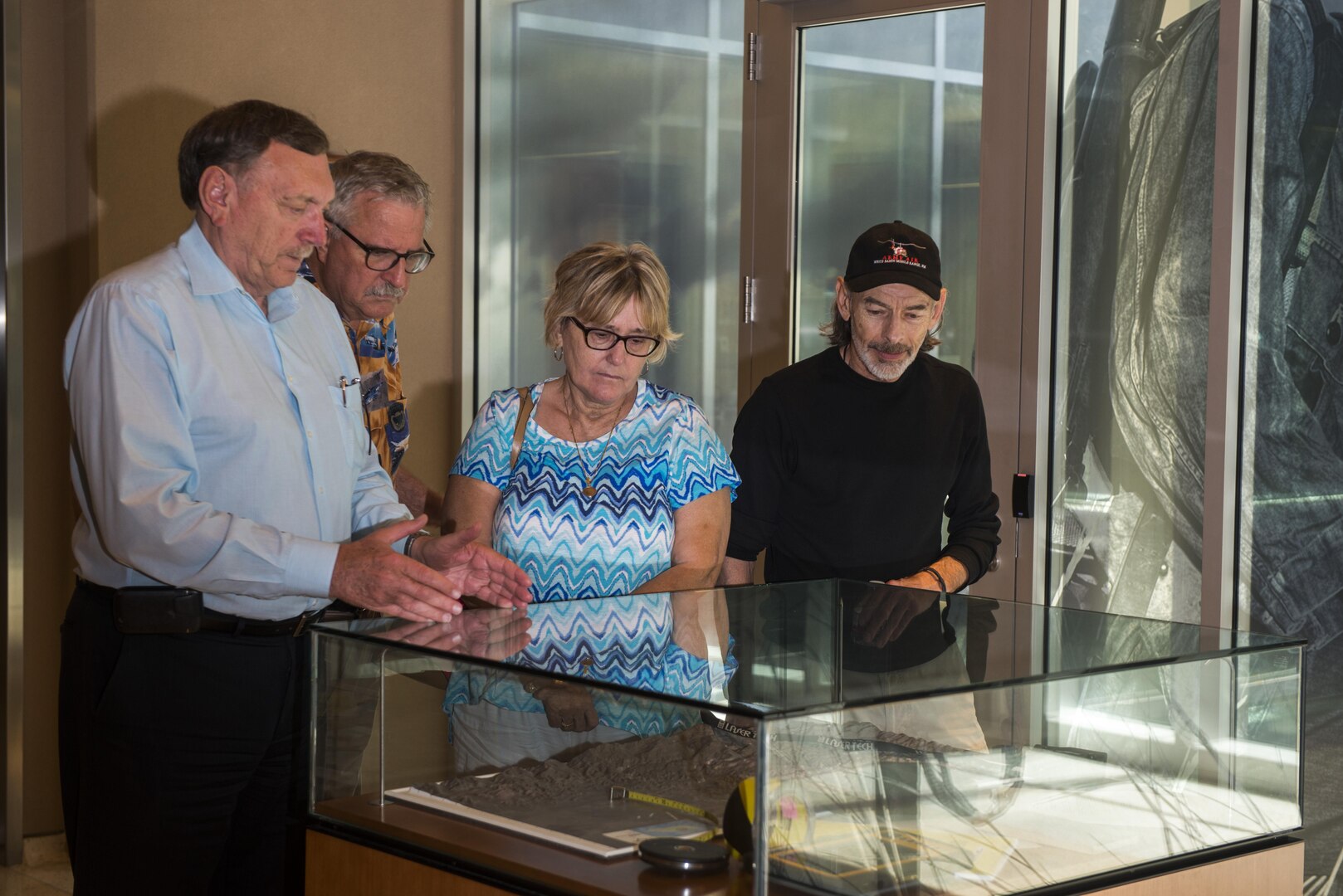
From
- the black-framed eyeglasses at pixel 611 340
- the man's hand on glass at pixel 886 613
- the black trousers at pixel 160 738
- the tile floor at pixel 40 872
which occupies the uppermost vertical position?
the black-framed eyeglasses at pixel 611 340

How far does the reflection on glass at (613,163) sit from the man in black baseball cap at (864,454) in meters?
1.70

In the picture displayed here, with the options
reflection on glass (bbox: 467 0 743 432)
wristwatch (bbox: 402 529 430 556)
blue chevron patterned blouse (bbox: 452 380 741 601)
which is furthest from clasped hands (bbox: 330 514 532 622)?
reflection on glass (bbox: 467 0 743 432)

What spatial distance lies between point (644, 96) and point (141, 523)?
3.11 meters

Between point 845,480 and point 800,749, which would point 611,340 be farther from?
point 800,749

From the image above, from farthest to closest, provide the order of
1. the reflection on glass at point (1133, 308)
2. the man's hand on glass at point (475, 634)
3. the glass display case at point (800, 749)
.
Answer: the reflection on glass at point (1133, 308)
the man's hand on glass at point (475, 634)
the glass display case at point (800, 749)

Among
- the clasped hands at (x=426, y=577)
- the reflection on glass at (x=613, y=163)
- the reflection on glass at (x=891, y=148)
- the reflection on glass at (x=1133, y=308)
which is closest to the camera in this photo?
the clasped hands at (x=426, y=577)

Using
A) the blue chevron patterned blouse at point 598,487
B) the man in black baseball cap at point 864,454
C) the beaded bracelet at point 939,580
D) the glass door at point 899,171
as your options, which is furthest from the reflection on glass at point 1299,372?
the blue chevron patterned blouse at point 598,487

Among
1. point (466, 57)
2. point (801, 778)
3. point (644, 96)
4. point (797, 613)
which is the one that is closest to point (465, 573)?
point (797, 613)

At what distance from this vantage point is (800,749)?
119 cm

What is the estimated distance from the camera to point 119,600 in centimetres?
196

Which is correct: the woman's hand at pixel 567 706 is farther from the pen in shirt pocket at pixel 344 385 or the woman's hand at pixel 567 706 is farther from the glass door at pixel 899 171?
the glass door at pixel 899 171

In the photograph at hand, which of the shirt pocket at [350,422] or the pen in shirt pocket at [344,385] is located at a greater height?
the pen in shirt pocket at [344,385]

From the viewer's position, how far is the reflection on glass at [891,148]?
373cm

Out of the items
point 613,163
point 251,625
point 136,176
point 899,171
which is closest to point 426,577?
point 251,625
